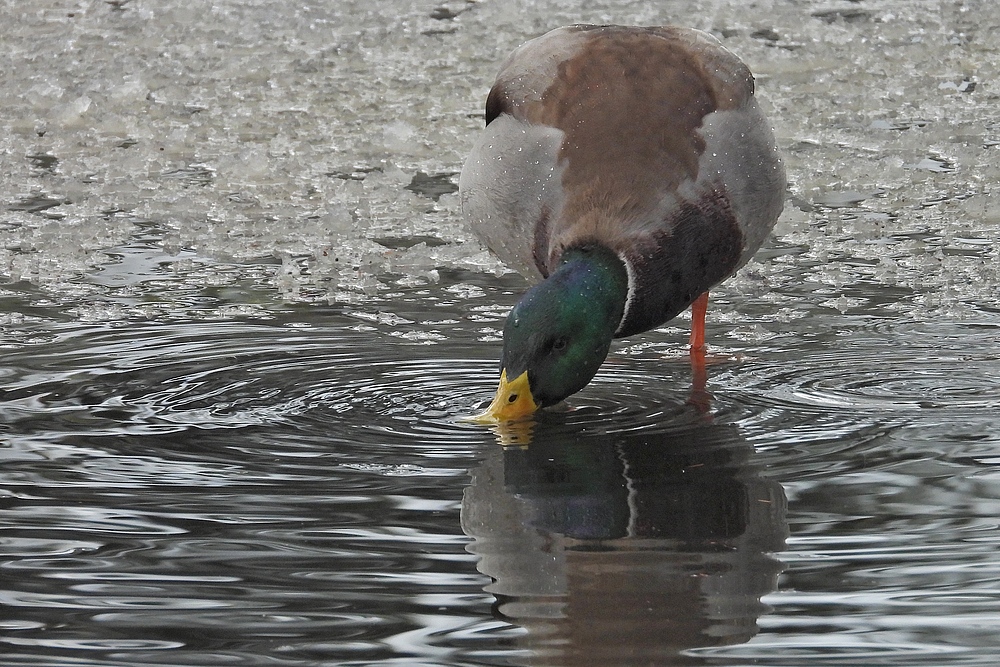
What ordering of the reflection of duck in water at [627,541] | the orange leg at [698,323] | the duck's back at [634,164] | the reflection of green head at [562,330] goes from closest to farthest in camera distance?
the reflection of duck in water at [627,541] → the reflection of green head at [562,330] → the duck's back at [634,164] → the orange leg at [698,323]

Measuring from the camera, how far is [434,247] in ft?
19.8

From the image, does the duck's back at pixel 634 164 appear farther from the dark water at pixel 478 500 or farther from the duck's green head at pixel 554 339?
the dark water at pixel 478 500

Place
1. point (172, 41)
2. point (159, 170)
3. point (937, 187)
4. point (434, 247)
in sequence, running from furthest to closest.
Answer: point (172, 41), point (159, 170), point (937, 187), point (434, 247)

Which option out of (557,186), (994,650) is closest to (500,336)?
(557,186)

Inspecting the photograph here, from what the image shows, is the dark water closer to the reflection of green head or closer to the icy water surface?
the icy water surface

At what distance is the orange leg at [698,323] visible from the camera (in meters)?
4.89

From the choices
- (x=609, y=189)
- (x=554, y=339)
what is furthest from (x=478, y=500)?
(x=609, y=189)

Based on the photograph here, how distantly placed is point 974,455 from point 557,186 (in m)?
1.34

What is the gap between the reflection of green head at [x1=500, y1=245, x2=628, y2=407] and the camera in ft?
12.7

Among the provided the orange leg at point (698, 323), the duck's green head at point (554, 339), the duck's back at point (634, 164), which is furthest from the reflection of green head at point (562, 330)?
the orange leg at point (698, 323)

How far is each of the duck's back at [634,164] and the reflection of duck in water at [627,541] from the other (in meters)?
0.55

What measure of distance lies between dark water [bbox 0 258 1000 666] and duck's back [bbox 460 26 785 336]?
370 millimetres

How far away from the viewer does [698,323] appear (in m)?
4.93

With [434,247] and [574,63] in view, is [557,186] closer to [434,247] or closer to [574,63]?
[574,63]
